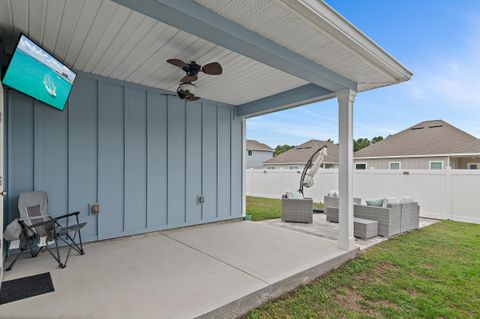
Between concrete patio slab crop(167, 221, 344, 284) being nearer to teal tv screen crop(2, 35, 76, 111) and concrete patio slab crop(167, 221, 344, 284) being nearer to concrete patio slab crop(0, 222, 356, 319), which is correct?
concrete patio slab crop(0, 222, 356, 319)

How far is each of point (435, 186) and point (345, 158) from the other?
525cm

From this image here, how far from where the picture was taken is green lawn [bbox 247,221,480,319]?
2539mm

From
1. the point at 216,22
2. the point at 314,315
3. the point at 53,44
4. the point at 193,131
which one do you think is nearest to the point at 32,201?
the point at 53,44

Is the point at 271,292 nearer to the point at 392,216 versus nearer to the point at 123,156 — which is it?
the point at 123,156

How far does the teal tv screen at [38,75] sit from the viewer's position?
2906 mm

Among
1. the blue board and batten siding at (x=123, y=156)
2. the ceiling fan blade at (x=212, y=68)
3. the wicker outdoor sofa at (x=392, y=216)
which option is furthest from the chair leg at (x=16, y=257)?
the wicker outdoor sofa at (x=392, y=216)

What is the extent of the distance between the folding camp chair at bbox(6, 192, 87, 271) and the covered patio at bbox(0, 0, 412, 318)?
0.76 ft

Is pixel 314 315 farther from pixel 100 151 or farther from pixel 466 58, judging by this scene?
pixel 466 58

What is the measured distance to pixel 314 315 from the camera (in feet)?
8.11

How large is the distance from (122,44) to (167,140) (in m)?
2.30

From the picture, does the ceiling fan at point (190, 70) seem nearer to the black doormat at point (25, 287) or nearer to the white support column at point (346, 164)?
the white support column at point (346, 164)

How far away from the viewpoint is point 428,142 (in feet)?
41.5

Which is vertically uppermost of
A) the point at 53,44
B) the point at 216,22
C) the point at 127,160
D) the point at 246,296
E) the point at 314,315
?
the point at 53,44

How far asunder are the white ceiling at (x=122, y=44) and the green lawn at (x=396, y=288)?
291cm
